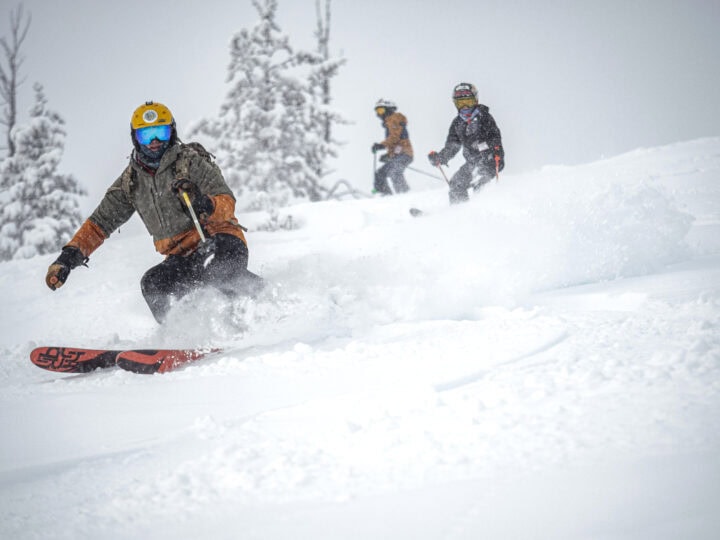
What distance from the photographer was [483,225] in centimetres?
544

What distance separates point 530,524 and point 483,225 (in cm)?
433

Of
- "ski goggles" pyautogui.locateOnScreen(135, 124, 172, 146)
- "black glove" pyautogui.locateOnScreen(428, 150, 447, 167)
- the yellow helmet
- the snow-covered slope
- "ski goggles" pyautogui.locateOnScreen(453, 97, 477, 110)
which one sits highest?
"ski goggles" pyautogui.locateOnScreen(453, 97, 477, 110)

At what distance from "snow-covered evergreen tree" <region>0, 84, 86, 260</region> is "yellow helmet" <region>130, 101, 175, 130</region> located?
15.6 meters

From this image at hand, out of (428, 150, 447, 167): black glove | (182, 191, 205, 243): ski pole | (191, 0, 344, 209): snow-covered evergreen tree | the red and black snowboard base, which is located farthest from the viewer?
(191, 0, 344, 209): snow-covered evergreen tree

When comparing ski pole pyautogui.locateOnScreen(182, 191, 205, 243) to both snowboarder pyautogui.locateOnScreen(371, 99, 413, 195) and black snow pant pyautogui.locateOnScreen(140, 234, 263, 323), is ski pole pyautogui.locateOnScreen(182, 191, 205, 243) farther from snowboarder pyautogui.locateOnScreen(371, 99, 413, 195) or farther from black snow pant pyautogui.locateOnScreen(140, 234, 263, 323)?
snowboarder pyautogui.locateOnScreen(371, 99, 413, 195)

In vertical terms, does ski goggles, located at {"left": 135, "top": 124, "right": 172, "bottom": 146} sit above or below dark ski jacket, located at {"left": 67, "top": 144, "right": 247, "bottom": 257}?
above

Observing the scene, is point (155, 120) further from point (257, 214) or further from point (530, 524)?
point (257, 214)

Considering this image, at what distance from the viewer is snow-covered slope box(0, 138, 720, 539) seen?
1.46m

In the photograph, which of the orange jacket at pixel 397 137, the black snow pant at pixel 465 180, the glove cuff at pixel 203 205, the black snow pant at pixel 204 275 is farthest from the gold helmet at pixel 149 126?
the orange jacket at pixel 397 137

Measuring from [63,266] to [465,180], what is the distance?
5708mm

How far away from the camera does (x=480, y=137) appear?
7969mm

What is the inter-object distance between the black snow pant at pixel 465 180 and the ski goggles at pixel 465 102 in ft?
2.85

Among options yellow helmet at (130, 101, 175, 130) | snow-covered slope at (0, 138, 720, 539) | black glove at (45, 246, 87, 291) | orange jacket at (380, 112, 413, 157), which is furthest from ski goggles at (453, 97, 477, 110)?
black glove at (45, 246, 87, 291)

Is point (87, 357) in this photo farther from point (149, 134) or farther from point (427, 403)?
point (427, 403)
